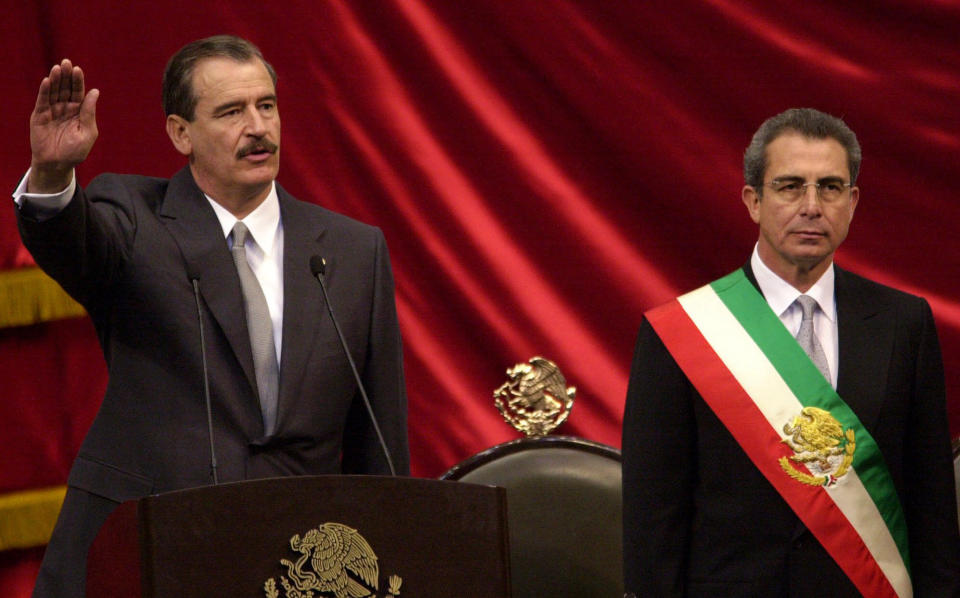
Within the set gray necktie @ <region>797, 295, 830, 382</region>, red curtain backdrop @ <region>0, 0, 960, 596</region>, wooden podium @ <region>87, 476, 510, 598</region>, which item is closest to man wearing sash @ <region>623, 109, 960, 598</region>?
gray necktie @ <region>797, 295, 830, 382</region>

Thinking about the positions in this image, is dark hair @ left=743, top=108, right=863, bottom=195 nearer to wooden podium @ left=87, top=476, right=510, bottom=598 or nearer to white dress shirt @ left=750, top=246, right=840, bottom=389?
white dress shirt @ left=750, top=246, right=840, bottom=389

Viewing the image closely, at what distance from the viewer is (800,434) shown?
73.7 inches

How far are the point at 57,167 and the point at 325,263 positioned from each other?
0.41 meters

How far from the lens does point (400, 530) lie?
1.47m

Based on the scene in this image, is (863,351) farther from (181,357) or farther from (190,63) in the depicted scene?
(190,63)

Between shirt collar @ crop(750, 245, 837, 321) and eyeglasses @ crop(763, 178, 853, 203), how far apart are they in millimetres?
101

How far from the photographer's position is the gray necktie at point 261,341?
187cm

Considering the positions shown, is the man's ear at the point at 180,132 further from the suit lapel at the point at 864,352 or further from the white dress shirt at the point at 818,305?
the suit lapel at the point at 864,352

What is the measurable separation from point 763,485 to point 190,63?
3.32ft

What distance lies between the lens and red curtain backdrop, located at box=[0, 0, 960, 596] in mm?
2992

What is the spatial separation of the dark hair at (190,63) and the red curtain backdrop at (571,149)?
0.90 metres

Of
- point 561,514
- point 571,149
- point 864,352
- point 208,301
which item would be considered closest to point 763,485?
point 864,352

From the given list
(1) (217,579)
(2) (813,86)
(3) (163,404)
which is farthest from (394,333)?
(2) (813,86)

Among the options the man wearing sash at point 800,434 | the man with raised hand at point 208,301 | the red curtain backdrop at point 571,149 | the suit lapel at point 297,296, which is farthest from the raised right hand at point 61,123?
the red curtain backdrop at point 571,149
